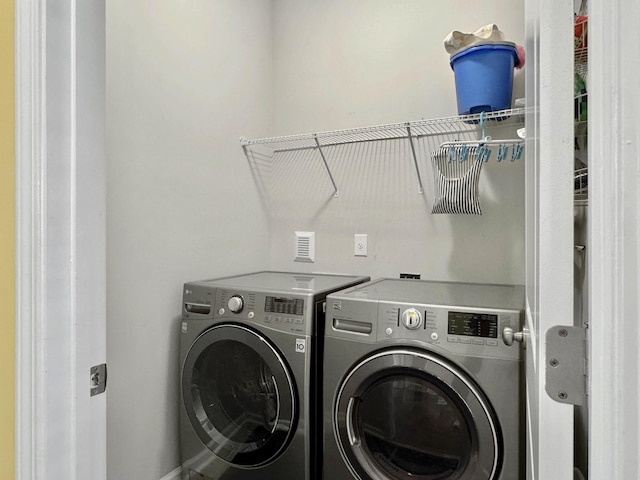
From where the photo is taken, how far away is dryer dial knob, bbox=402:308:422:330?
1.35 metres

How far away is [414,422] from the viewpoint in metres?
1.38

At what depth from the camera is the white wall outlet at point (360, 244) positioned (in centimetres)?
222

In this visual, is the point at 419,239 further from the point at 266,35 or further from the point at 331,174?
the point at 266,35

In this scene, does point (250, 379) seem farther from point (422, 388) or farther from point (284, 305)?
point (422, 388)

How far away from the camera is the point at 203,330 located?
5.63 feet

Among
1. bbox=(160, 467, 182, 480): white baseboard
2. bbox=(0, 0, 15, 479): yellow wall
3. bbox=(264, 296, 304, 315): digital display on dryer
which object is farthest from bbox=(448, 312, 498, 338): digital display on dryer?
bbox=(160, 467, 182, 480): white baseboard

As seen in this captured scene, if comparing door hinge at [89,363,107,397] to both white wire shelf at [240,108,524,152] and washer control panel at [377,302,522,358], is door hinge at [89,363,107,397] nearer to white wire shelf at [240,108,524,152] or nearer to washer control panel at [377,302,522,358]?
washer control panel at [377,302,522,358]

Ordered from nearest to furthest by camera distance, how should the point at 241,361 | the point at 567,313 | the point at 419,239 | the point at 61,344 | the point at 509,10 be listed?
the point at 567,313, the point at 61,344, the point at 241,361, the point at 509,10, the point at 419,239

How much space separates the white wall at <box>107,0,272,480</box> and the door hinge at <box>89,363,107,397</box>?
71 centimetres

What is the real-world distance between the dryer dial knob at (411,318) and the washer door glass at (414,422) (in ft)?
0.29

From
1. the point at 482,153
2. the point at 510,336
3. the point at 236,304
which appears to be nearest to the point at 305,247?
the point at 236,304

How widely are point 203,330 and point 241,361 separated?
0.69 feet

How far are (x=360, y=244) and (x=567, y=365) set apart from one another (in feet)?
5.83

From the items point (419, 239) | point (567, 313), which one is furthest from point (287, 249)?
point (567, 313)
